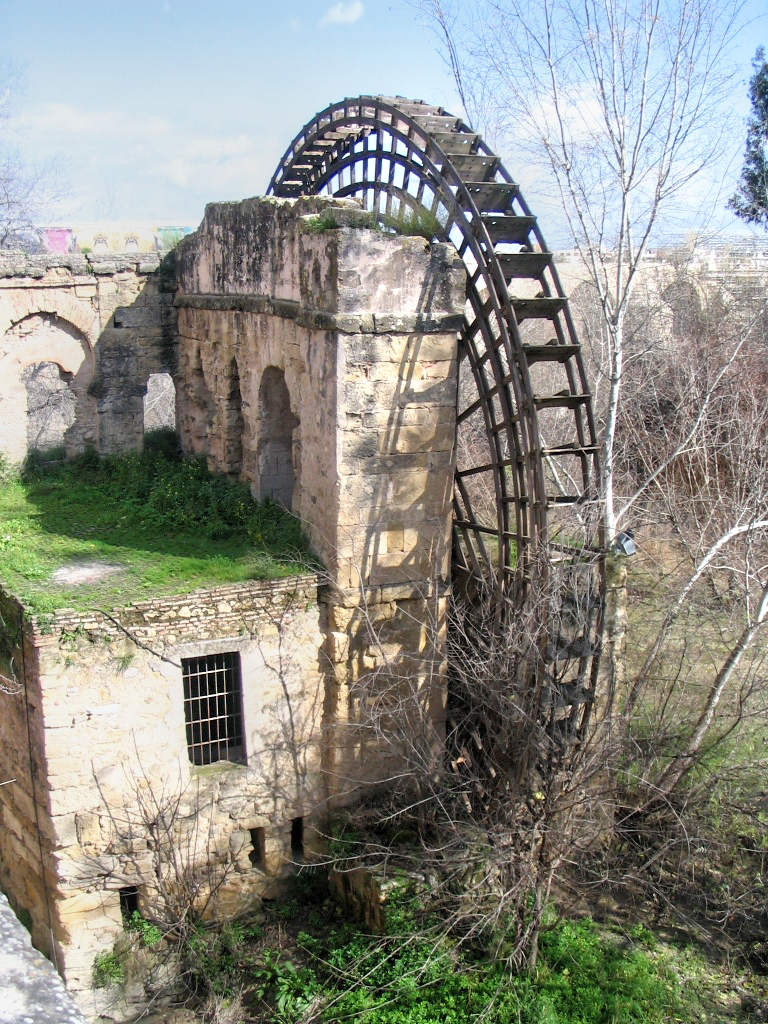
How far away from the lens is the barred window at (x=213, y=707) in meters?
9.52

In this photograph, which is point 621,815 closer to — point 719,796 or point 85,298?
point 719,796

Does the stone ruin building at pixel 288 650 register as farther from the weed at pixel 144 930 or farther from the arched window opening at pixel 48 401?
the arched window opening at pixel 48 401

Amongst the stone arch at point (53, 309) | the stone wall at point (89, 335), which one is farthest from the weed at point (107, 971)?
the stone arch at point (53, 309)

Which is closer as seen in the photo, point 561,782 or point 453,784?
point 561,782

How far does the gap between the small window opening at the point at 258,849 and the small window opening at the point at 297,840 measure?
1.14ft

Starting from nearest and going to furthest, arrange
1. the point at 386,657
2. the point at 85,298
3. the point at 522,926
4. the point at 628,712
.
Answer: the point at 522,926
the point at 628,712
the point at 386,657
the point at 85,298

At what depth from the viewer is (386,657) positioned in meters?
10.0

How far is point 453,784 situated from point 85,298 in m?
9.43

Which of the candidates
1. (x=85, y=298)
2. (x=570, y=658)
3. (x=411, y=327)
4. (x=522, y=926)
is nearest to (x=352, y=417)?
(x=411, y=327)

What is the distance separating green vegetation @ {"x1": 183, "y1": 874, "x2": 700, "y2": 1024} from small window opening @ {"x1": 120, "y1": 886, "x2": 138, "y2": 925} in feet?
2.30

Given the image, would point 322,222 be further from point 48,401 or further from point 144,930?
point 48,401

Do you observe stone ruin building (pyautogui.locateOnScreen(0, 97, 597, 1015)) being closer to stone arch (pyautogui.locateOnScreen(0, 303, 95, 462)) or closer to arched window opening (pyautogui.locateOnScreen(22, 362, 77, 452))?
stone arch (pyautogui.locateOnScreen(0, 303, 95, 462))

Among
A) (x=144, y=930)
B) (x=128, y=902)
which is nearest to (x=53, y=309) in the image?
(x=128, y=902)

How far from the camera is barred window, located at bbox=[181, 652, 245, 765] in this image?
9.52m
